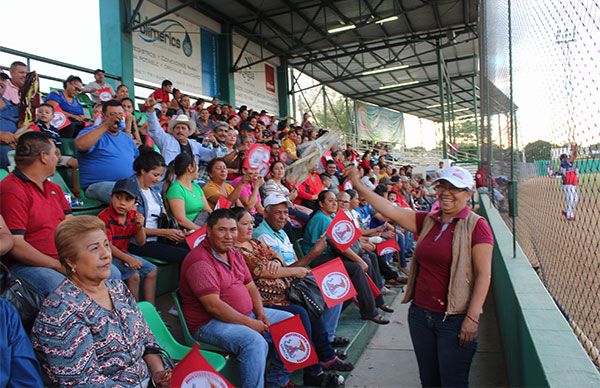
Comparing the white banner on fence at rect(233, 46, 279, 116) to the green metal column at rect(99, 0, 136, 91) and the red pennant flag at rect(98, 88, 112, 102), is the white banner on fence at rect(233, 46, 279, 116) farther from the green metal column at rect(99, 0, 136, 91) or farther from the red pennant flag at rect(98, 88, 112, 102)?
the red pennant flag at rect(98, 88, 112, 102)

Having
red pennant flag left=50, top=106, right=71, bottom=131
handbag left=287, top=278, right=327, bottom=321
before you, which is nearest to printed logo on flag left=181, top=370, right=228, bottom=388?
handbag left=287, top=278, right=327, bottom=321

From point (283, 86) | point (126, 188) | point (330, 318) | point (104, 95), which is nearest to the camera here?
point (126, 188)

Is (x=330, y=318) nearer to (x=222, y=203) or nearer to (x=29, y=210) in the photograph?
(x=222, y=203)

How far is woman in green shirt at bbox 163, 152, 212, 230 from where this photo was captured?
4141 mm

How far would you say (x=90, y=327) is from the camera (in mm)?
1869

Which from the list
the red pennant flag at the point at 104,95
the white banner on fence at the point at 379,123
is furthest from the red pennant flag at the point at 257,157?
the white banner on fence at the point at 379,123

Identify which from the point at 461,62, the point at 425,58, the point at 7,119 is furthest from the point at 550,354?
the point at 461,62

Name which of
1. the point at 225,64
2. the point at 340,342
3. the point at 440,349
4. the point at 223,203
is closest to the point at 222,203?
the point at 223,203

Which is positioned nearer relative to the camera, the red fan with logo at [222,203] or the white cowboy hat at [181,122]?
the red fan with logo at [222,203]

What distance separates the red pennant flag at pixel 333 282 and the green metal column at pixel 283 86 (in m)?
15.6

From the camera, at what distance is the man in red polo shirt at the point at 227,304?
273cm

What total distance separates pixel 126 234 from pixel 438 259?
2.29 meters

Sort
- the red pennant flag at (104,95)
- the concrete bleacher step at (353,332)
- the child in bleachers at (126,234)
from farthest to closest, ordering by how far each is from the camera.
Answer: the red pennant flag at (104,95), the concrete bleacher step at (353,332), the child in bleachers at (126,234)

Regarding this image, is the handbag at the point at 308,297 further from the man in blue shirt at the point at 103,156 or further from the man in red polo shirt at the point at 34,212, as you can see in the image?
the man in blue shirt at the point at 103,156
